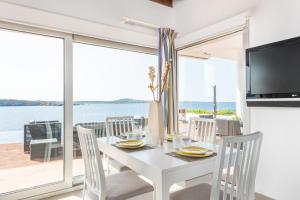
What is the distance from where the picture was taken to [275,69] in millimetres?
2133

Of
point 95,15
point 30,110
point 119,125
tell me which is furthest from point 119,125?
point 95,15

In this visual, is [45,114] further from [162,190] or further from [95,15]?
[162,190]

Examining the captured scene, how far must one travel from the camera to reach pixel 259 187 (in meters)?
2.33

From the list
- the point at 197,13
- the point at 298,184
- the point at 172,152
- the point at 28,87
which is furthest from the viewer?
the point at 197,13

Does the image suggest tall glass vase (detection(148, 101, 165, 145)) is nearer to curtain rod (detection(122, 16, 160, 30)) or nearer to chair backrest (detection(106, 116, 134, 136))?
chair backrest (detection(106, 116, 134, 136))

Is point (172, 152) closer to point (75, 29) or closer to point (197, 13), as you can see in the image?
point (75, 29)

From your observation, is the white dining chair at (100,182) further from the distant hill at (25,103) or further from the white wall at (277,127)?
the white wall at (277,127)

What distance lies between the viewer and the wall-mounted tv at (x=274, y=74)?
1.97 m

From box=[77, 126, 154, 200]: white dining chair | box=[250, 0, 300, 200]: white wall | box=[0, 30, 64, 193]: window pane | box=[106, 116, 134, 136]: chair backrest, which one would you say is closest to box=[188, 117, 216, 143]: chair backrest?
box=[250, 0, 300, 200]: white wall

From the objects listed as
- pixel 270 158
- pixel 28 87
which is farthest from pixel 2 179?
pixel 270 158

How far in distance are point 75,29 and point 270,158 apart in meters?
2.73

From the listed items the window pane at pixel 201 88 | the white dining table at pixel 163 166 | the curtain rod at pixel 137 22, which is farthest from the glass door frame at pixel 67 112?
the window pane at pixel 201 88

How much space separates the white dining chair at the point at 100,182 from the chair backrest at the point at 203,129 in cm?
93

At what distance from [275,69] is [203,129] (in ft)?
3.25
